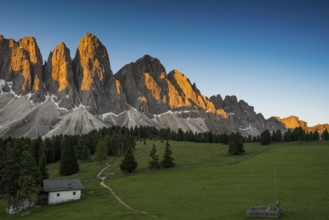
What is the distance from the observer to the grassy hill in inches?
1786

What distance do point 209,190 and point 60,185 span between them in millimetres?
32417

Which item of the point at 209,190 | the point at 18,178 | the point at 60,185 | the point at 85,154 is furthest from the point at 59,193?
the point at 85,154

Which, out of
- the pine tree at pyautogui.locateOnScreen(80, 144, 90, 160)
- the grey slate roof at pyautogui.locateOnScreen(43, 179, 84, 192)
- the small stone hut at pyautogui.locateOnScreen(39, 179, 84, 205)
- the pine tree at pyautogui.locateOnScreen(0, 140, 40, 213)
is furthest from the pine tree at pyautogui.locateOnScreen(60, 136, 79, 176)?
the small stone hut at pyautogui.locateOnScreen(39, 179, 84, 205)

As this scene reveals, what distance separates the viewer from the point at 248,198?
51.2 m

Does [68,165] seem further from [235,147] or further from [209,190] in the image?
[235,147]

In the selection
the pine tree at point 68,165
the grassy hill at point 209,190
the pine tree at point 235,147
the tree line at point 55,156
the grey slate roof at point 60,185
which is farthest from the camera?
the pine tree at point 235,147

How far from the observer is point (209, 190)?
61.6 m

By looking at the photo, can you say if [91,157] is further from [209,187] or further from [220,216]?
[220,216]

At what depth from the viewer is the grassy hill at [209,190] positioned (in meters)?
45.4

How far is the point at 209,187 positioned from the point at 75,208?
26797 mm

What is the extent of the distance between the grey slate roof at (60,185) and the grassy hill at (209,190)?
11.5ft

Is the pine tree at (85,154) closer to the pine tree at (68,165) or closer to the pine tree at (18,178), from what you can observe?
the pine tree at (68,165)

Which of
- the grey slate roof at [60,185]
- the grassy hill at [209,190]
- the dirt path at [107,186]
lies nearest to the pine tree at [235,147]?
the grassy hill at [209,190]

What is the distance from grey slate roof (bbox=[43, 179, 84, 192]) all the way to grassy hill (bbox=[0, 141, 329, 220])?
11.5 ft
